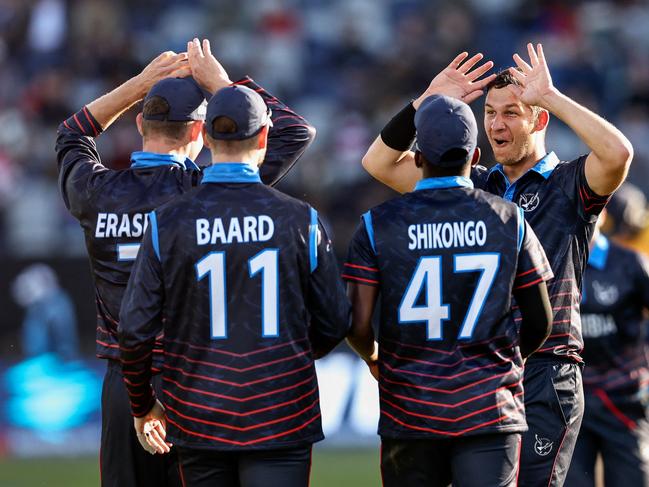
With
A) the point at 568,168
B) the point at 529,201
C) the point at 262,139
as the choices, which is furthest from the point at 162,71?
the point at 568,168

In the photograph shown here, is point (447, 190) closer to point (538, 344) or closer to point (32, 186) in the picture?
point (538, 344)

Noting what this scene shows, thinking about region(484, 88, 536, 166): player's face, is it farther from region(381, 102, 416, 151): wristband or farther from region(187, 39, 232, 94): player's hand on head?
region(187, 39, 232, 94): player's hand on head

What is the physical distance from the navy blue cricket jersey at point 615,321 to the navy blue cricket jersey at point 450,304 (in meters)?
2.77

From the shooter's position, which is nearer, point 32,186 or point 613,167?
point 613,167

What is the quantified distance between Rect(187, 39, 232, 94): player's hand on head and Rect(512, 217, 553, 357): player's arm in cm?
154

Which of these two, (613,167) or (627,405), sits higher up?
(613,167)

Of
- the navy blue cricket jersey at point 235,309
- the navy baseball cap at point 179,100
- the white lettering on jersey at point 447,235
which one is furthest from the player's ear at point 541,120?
the navy baseball cap at point 179,100

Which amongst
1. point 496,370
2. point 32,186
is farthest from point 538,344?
point 32,186

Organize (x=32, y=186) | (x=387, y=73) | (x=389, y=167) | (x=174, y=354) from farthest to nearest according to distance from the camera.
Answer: (x=387, y=73), (x=32, y=186), (x=389, y=167), (x=174, y=354)

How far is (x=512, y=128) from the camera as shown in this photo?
19.1 ft

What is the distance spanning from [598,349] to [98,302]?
343 centimetres

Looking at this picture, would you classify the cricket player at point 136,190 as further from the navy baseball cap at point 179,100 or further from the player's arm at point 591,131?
the player's arm at point 591,131

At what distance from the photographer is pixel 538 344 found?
5.18 meters

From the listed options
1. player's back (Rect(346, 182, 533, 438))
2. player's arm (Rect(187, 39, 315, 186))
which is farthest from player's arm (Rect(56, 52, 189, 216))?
player's back (Rect(346, 182, 533, 438))
